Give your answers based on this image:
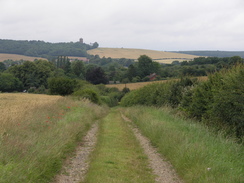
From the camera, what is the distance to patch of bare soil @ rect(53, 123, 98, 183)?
7723mm

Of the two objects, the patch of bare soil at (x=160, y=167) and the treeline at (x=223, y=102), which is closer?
the patch of bare soil at (x=160, y=167)

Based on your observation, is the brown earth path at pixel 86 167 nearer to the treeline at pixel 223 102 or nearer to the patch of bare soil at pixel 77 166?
the patch of bare soil at pixel 77 166

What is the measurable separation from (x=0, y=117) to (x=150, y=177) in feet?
22.0

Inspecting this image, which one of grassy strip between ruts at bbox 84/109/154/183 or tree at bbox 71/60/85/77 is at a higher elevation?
grassy strip between ruts at bbox 84/109/154/183

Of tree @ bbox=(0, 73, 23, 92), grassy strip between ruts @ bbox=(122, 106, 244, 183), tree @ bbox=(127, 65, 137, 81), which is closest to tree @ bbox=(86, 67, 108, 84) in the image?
tree @ bbox=(127, 65, 137, 81)

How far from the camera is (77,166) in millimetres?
9039

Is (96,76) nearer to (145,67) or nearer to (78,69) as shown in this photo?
(78,69)

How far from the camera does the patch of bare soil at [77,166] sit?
7.72 m

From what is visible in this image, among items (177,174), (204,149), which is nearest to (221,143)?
(204,149)

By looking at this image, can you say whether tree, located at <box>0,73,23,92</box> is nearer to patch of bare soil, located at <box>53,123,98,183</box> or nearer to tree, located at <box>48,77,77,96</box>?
tree, located at <box>48,77,77,96</box>

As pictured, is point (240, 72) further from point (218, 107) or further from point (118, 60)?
point (118, 60)

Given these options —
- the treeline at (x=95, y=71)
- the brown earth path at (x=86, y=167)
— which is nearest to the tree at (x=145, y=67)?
the treeline at (x=95, y=71)

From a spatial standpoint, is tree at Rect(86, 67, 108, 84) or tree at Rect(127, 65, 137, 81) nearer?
tree at Rect(86, 67, 108, 84)

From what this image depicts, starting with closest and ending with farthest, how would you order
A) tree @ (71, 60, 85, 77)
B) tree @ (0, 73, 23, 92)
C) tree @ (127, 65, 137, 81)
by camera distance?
tree @ (0, 73, 23, 92)
tree @ (127, 65, 137, 81)
tree @ (71, 60, 85, 77)
